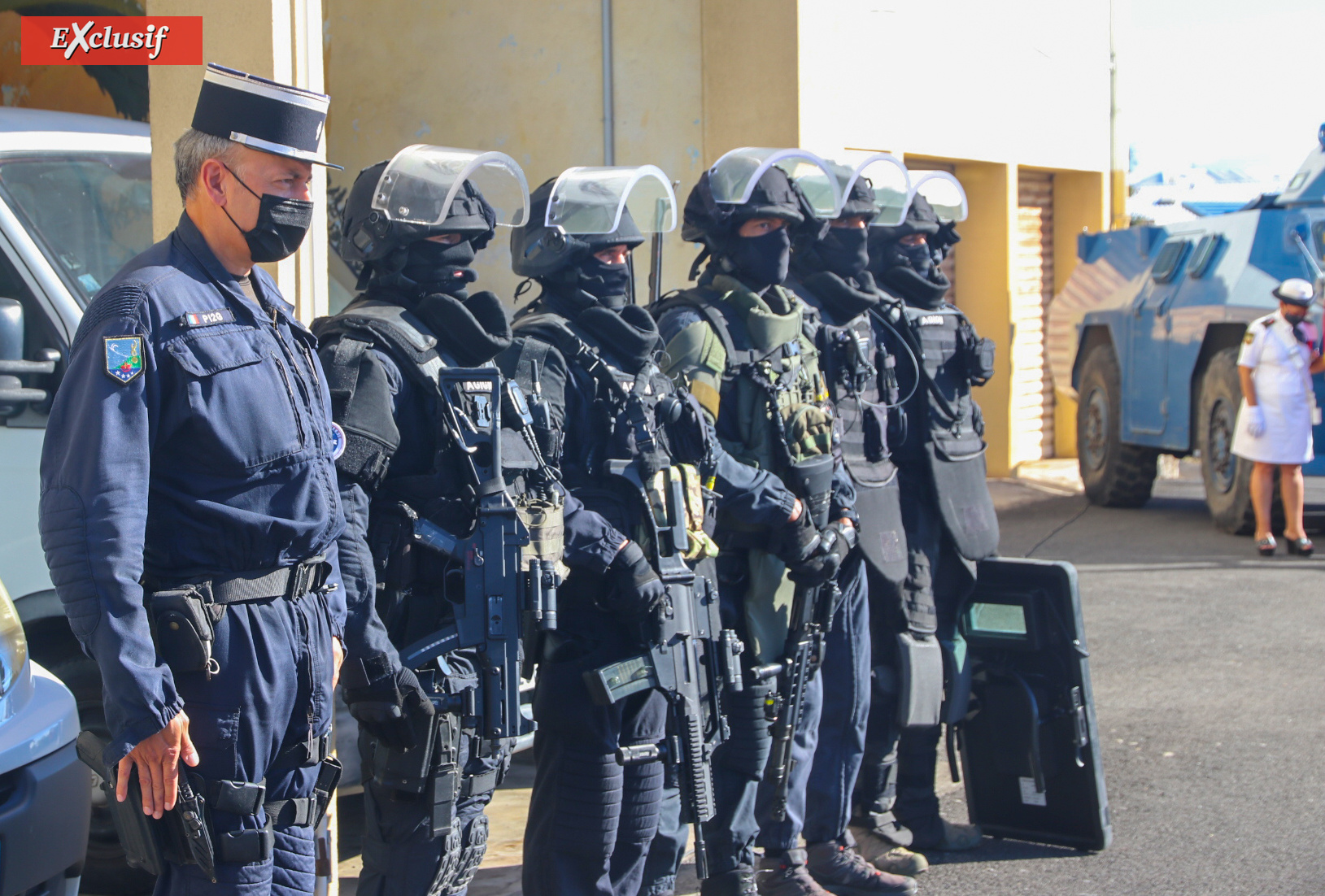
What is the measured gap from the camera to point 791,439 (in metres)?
4.23

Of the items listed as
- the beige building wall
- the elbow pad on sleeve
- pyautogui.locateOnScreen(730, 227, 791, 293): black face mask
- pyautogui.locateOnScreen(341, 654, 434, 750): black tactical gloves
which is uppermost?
the beige building wall

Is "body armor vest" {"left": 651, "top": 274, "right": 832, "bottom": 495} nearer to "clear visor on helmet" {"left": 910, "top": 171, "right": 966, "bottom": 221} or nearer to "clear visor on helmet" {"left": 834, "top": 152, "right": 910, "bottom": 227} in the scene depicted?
"clear visor on helmet" {"left": 834, "top": 152, "right": 910, "bottom": 227}

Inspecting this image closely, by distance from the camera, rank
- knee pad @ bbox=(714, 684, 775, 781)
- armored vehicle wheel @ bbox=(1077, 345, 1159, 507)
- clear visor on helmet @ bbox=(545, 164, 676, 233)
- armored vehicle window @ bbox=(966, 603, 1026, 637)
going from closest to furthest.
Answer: clear visor on helmet @ bbox=(545, 164, 676, 233) < knee pad @ bbox=(714, 684, 775, 781) < armored vehicle window @ bbox=(966, 603, 1026, 637) < armored vehicle wheel @ bbox=(1077, 345, 1159, 507)

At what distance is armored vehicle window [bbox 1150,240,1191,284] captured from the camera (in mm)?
11719

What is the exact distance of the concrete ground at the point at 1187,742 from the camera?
450 centimetres

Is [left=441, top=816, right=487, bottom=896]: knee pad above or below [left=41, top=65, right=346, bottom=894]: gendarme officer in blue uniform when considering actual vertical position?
below

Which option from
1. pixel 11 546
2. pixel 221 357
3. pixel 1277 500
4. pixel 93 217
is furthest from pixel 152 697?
pixel 1277 500

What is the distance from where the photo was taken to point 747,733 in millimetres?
4055

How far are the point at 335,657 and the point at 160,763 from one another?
0.46 m

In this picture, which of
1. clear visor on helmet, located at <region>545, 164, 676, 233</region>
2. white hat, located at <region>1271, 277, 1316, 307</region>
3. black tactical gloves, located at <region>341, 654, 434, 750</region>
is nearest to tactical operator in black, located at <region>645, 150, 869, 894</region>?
clear visor on helmet, located at <region>545, 164, 676, 233</region>

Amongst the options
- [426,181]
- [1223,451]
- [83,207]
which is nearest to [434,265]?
[426,181]

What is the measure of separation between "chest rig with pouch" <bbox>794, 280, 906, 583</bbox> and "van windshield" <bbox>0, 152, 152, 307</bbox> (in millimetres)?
2155

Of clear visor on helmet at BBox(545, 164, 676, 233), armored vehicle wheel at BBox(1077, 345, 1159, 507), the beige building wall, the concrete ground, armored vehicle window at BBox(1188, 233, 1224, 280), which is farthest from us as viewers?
armored vehicle wheel at BBox(1077, 345, 1159, 507)

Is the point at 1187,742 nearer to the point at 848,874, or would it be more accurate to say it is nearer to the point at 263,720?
the point at 848,874
